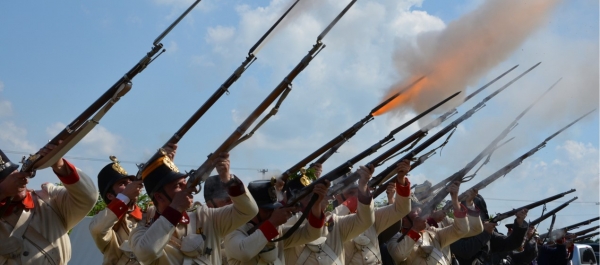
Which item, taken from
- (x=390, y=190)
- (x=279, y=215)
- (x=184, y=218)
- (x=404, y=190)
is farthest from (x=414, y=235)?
(x=184, y=218)

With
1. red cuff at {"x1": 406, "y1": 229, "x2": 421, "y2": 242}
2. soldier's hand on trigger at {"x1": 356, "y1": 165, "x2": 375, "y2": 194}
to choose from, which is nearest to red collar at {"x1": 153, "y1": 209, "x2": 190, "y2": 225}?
soldier's hand on trigger at {"x1": 356, "y1": 165, "x2": 375, "y2": 194}

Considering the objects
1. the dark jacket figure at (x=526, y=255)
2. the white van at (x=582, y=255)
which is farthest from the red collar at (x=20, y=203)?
the white van at (x=582, y=255)

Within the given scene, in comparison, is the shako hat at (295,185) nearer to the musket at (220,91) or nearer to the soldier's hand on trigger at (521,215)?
the musket at (220,91)

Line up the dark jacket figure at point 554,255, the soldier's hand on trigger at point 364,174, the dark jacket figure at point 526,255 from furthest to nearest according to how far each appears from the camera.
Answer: the dark jacket figure at point 554,255 → the dark jacket figure at point 526,255 → the soldier's hand on trigger at point 364,174

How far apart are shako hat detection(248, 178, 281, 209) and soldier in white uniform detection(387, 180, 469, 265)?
386cm

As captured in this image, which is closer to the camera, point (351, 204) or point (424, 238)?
point (351, 204)

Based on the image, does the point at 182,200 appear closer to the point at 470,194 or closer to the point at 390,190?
the point at 390,190

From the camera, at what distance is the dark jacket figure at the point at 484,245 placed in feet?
46.6

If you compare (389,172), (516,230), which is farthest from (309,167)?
(516,230)

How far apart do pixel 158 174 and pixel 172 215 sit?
57 centimetres

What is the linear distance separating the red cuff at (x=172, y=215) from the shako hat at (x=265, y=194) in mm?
1749

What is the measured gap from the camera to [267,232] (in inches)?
305

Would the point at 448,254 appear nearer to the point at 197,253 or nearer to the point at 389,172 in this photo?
the point at 389,172

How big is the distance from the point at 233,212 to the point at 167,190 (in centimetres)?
68
